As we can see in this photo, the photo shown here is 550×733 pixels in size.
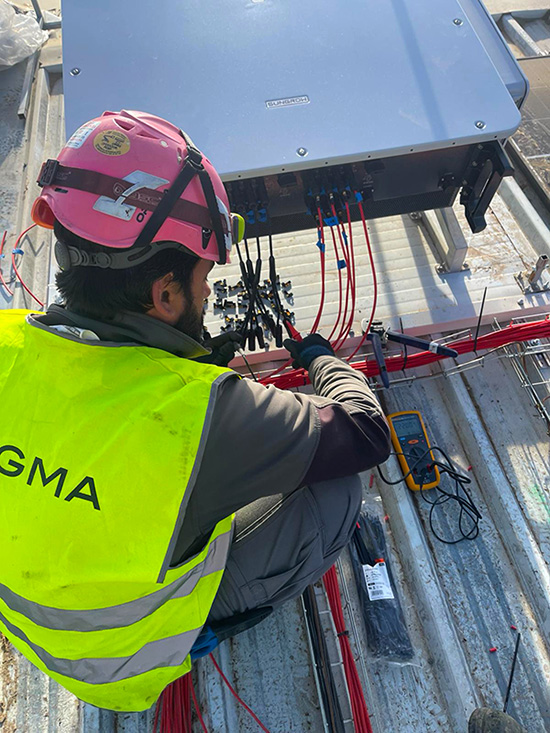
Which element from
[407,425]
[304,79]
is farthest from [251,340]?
[304,79]

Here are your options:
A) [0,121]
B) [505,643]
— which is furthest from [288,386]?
[0,121]

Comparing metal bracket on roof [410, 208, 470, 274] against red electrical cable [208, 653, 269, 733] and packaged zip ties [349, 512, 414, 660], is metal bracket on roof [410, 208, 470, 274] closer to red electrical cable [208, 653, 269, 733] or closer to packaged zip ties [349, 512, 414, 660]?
packaged zip ties [349, 512, 414, 660]

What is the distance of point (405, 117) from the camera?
161cm

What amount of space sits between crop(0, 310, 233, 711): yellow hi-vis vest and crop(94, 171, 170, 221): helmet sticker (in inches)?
10.8

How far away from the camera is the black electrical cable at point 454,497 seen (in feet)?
5.70

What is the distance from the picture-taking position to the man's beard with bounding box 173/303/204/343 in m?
1.09

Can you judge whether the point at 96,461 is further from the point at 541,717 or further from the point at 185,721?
the point at 541,717

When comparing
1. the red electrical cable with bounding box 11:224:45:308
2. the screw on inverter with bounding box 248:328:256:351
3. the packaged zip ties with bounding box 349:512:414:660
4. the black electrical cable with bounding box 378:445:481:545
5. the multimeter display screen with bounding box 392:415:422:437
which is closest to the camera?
the packaged zip ties with bounding box 349:512:414:660

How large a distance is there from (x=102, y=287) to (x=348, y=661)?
1.22 metres

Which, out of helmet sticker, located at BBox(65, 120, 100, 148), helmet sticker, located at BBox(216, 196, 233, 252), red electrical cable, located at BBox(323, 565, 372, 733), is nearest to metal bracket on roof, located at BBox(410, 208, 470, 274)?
helmet sticker, located at BBox(216, 196, 233, 252)

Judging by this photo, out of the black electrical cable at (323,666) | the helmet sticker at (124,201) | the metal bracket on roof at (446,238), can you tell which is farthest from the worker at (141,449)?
the metal bracket on roof at (446,238)

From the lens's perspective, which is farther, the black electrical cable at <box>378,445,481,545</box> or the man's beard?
the black electrical cable at <box>378,445,481,545</box>

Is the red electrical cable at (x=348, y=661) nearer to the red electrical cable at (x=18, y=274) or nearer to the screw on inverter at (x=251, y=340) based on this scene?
the screw on inverter at (x=251, y=340)

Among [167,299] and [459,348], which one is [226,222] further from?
[459,348]
